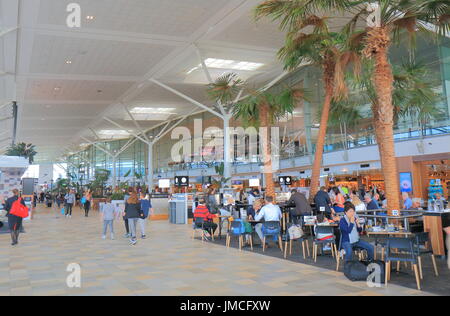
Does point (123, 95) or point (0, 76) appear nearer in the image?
point (0, 76)

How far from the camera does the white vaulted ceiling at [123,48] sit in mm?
13156

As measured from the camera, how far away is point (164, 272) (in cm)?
605

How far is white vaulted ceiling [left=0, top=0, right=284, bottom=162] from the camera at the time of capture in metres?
13.2

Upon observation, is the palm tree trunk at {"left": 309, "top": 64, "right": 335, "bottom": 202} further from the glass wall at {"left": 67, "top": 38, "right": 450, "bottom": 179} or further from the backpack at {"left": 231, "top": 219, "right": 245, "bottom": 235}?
the backpack at {"left": 231, "top": 219, "right": 245, "bottom": 235}

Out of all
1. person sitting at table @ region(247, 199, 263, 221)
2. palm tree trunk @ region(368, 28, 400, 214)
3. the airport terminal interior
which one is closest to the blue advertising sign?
the airport terminal interior

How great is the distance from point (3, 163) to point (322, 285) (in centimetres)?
1546

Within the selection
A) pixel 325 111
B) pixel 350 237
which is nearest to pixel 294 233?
pixel 350 237

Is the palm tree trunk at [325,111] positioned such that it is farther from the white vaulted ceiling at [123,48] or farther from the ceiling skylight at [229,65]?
the ceiling skylight at [229,65]

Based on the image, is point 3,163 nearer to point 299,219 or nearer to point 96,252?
point 96,252

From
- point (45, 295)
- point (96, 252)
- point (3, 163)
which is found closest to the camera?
point (45, 295)

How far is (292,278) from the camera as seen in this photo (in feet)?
18.3

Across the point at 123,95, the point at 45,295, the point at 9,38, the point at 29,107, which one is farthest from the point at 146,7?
the point at 29,107

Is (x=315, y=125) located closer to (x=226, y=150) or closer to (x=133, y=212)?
(x=226, y=150)

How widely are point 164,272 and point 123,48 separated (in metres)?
12.9
